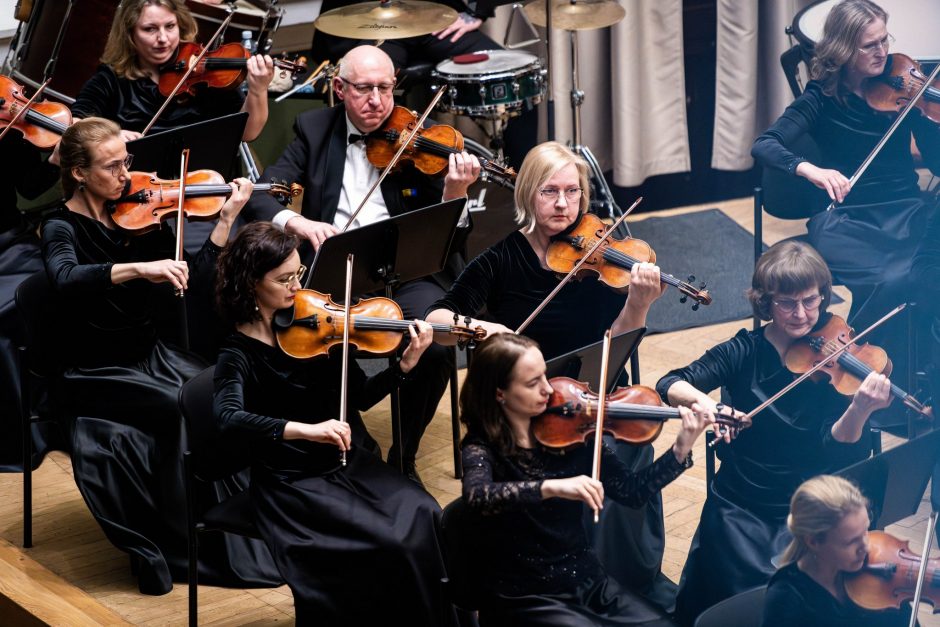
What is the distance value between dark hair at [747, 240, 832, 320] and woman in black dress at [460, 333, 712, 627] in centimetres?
47

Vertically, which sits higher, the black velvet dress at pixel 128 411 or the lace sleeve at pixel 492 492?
the lace sleeve at pixel 492 492

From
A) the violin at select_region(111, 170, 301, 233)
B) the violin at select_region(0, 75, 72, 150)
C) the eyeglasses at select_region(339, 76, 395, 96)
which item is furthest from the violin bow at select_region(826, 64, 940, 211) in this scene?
the violin at select_region(0, 75, 72, 150)

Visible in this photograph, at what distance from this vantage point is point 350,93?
3129 millimetres

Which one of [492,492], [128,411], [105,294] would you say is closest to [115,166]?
[105,294]

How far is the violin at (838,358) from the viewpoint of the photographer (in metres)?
2.29

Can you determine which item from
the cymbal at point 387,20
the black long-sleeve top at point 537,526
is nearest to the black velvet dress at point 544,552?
the black long-sleeve top at point 537,526

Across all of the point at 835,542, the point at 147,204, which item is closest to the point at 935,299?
the point at 835,542

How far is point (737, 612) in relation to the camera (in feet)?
6.89

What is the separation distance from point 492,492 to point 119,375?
129 cm

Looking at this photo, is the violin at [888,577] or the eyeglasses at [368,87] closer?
the violin at [888,577]

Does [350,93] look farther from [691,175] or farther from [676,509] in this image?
[691,175]

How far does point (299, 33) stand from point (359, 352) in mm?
2450

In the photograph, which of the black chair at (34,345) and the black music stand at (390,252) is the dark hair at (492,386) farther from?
the black chair at (34,345)

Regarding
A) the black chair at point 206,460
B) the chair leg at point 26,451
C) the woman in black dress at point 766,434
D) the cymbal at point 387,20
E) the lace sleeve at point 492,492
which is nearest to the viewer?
the lace sleeve at point 492,492
